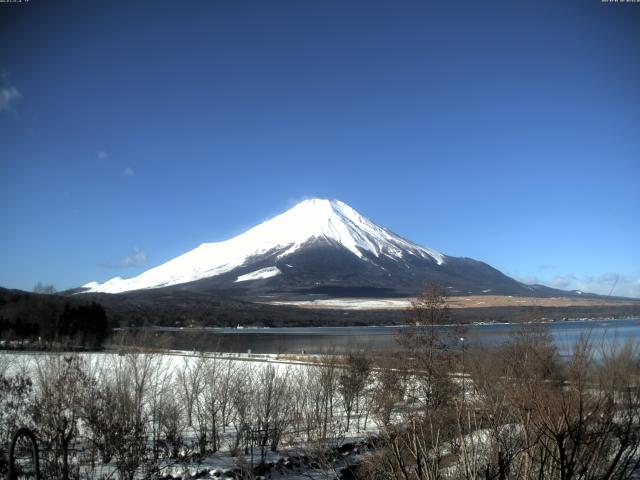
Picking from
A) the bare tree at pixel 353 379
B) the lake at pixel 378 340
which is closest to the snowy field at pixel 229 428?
the bare tree at pixel 353 379

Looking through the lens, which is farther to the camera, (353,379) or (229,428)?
(353,379)

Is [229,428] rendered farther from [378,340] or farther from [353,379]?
[378,340]

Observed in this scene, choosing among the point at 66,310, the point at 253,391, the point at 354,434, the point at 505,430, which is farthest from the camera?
the point at 66,310

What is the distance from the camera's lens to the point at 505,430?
6852 mm

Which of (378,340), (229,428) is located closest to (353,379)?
(229,428)

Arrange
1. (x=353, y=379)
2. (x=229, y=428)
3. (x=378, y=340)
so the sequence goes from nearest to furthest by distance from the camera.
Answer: (x=229, y=428) < (x=353, y=379) < (x=378, y=340)

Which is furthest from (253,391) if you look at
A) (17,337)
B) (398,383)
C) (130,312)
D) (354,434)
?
(130,312)

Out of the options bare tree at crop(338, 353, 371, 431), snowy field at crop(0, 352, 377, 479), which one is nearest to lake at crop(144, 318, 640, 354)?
bare tree at crop(338, 353, 371, 431)

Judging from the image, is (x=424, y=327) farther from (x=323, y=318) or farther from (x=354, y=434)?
(x=323, y=318)

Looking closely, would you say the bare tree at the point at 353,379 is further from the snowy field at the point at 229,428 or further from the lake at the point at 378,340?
the lake at the point at 378,340

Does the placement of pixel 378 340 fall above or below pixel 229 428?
below

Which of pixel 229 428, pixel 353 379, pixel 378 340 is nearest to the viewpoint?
pixel 229 428

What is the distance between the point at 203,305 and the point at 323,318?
44043 mm

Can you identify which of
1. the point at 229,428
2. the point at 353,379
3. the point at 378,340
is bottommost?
the point at 378,340
